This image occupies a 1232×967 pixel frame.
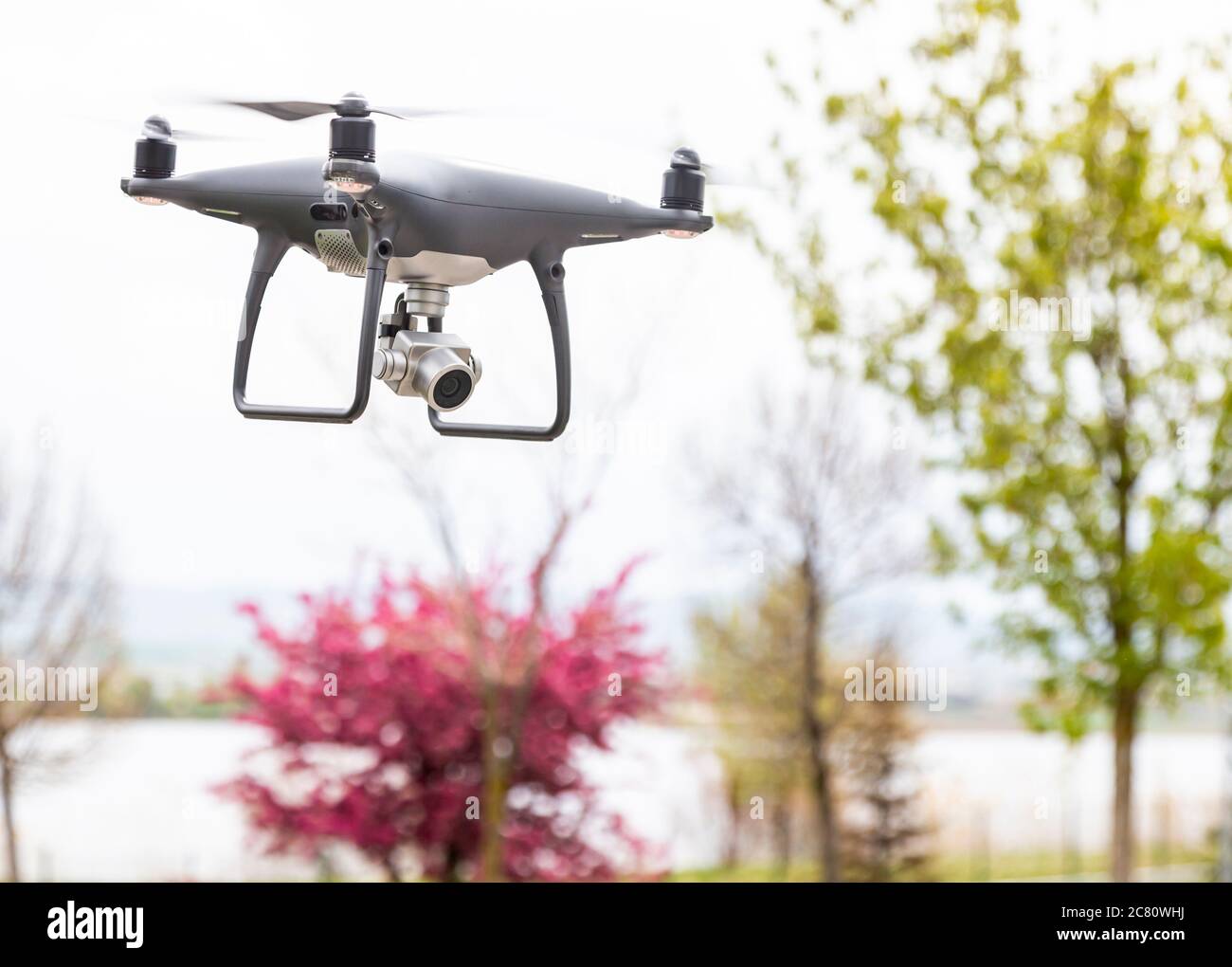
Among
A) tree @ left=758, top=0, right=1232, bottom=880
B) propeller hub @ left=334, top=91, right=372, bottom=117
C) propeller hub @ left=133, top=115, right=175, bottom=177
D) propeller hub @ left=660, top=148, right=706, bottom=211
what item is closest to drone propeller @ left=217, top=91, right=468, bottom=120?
propeller hub @ left=334, top=91, right=372, bottom=117

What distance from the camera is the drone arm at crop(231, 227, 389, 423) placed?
138cm

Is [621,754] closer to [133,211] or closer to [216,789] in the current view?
[216,789]

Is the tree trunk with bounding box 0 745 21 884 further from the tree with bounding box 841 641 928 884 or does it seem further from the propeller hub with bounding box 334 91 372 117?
the propeller hub with bounding box 334 91 372 117

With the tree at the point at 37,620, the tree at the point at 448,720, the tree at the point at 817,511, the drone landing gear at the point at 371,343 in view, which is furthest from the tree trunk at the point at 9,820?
the drone landing gear at the point at 371,343

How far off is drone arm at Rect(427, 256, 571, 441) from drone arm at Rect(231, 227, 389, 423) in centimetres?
18

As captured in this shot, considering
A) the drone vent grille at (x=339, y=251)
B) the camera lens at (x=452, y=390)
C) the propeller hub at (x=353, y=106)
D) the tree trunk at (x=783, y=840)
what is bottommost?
the tree trunk at (x=783, y=840)

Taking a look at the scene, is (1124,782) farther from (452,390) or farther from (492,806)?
(452,390)

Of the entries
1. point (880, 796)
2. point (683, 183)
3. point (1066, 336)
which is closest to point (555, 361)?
point (683, 183)

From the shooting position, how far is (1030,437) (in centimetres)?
443

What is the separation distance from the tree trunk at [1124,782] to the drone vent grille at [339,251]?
147 inches

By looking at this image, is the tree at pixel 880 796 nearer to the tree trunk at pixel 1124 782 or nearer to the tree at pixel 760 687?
the tree at pixel 760 687

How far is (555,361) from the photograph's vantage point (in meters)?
1.58

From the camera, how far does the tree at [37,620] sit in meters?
5.12
